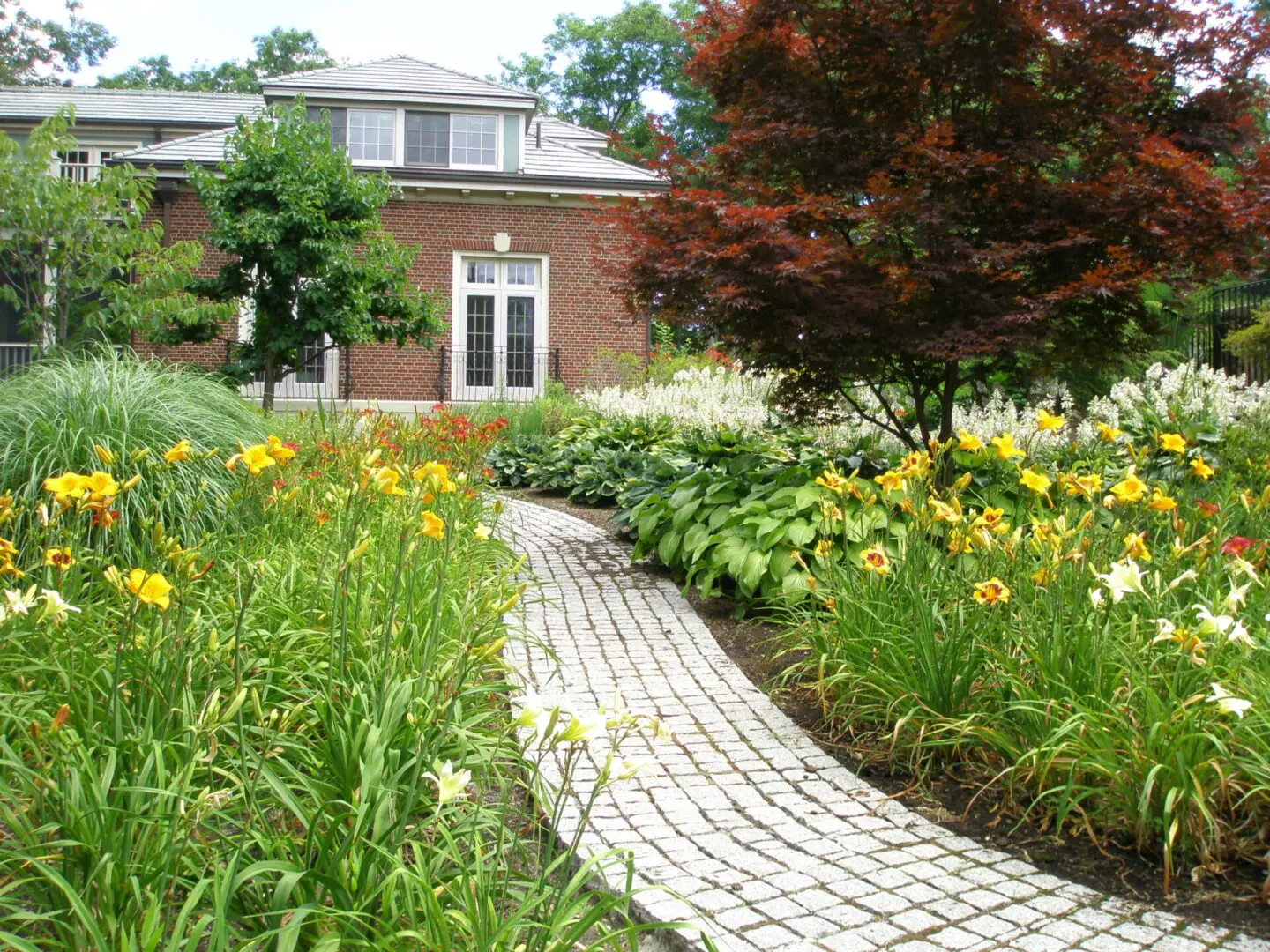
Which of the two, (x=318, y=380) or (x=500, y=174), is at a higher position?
(x=500, y=174)

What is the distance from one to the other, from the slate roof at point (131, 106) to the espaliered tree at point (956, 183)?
1838 centimetres

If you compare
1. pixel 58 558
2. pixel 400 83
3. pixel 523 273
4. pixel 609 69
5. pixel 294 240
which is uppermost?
pixel 609 69

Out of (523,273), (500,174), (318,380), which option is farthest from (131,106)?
(523,273)

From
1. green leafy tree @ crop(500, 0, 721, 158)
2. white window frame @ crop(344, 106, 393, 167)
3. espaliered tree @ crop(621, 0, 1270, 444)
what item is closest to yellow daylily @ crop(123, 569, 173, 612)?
espaliered tree @ crop(621, 0, 1270, 444)

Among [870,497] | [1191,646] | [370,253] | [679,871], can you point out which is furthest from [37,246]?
[1191,646]

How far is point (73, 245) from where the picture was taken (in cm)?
893

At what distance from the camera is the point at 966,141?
5848 mm

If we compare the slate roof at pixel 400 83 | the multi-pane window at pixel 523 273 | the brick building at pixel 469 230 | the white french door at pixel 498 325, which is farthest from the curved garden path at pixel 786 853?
the slate roof at pixel 400 83

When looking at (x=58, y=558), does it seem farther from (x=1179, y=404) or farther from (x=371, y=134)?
(x=371, y=134)

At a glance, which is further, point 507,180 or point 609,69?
point 609,69

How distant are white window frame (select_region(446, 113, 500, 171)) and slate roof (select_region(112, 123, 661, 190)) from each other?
1.80 ft

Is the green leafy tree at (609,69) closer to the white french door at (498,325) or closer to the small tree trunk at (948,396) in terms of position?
the white french door at (498,325)

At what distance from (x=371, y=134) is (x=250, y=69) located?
1131 inches

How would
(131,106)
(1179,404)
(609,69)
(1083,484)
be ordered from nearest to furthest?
(1083,484) < (1179,404) < (131,106) < (609,69)
